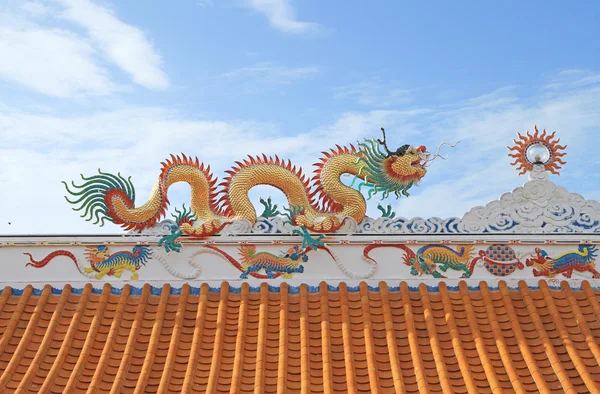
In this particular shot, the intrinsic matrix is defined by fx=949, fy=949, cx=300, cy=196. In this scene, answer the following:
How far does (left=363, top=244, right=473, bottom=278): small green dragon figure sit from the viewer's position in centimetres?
1036

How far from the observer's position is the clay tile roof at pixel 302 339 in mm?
8750

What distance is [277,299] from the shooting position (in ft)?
33.0

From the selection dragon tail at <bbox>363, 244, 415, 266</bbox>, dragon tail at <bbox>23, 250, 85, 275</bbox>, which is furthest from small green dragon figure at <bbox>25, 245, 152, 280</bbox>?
dragon tail at <bbox>363, 244, 415, 266</bbox>

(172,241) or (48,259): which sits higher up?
(172,241)

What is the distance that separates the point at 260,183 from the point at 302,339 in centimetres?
224

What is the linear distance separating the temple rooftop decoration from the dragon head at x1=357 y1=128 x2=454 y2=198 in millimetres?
17

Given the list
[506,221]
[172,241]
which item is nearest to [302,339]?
[172,241]

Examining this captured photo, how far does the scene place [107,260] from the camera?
10.5 metres

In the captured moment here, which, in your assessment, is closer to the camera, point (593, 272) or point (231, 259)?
point (593, 272)

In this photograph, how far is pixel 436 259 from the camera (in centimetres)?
1041

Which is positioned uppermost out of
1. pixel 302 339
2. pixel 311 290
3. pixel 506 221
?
pixel 506 221

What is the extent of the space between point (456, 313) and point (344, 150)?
239 cm

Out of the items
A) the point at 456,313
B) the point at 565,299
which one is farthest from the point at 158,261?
the point at 565,299

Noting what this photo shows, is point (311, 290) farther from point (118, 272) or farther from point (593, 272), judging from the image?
point (593, 272)
